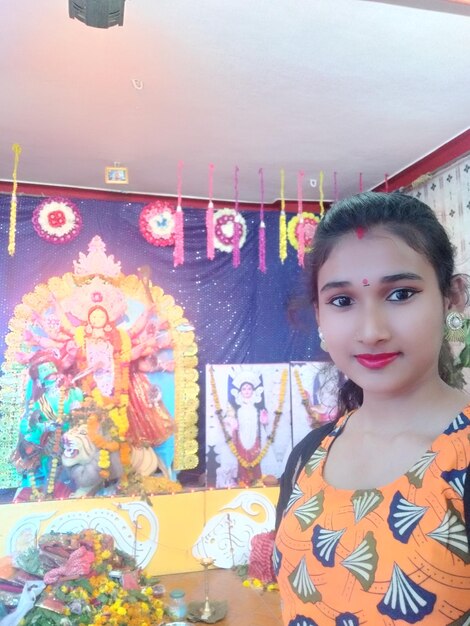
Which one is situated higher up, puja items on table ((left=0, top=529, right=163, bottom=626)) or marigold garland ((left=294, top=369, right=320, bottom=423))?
marigold garland ((left=294, top=369, right=320, bottom=423))

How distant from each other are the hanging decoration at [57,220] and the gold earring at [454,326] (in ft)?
10.9

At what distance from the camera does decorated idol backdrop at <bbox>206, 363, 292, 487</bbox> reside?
3.86 m

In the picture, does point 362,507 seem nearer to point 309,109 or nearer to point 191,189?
point 309,109

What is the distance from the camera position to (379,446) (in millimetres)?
800

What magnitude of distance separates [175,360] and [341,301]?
10.4 ft

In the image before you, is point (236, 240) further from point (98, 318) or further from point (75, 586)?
point (75, 586)

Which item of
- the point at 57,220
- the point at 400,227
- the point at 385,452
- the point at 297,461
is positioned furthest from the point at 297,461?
the point at 57,220

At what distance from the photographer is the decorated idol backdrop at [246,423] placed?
12.7ft

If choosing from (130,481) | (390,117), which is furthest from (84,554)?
(390,117)

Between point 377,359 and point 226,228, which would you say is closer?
point 377,359

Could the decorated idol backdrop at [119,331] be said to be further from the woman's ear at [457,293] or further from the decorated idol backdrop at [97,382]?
the woman's ear at [457,293]

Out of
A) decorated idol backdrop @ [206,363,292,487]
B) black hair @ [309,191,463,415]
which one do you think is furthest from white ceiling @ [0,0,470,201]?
decorated idol backdrop @ [206,363,292,487]

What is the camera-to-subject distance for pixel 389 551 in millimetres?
649

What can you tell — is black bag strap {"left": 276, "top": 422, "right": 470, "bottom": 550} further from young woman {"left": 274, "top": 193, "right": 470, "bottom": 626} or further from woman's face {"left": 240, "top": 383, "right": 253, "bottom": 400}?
woman's face {"left": 240, "top": 383, "right": 253, "bottom": 400}
